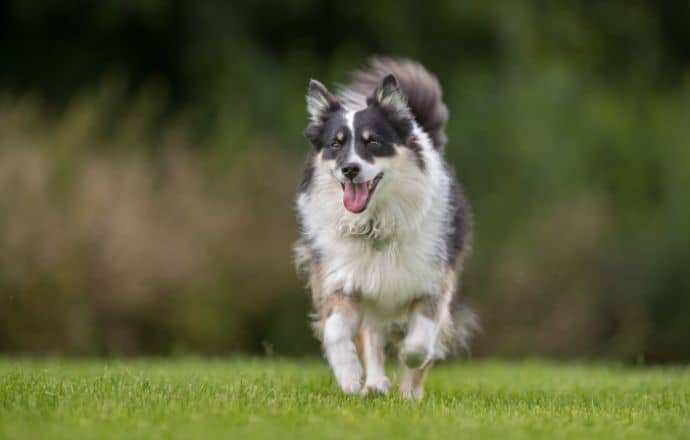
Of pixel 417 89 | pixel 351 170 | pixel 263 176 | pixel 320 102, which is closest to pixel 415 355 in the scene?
pixel 351 170

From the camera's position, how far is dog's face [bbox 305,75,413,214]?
789 cm

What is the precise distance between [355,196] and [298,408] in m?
1.66

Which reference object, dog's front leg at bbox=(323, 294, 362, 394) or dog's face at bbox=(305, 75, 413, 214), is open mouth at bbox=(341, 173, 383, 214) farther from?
dog's front leg at bbox=(323, 294, 362, 394)

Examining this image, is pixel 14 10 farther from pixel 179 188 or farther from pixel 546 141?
pixel 546 141

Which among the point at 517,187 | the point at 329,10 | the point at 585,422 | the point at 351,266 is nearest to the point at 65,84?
the point at 329,10

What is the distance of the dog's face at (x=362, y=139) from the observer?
7895 mm

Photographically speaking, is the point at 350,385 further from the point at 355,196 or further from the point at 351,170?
the point at 351,170

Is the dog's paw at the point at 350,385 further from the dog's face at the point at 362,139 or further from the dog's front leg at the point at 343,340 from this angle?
the dog's face at the point at 362,139

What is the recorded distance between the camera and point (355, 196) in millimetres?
7988

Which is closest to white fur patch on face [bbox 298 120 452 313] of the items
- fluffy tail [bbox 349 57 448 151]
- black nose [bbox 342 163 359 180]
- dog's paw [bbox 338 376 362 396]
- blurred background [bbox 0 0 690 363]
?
black nose [bbox 342 163 359 180]

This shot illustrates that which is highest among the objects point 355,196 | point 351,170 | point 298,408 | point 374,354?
point 351,170

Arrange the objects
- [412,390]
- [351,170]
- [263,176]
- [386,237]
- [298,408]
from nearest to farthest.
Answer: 1. [298,408]
2. [351,170]
3. [386,237]
4. [412,390]
5. [263,176]

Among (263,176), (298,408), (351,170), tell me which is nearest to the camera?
(298,408)

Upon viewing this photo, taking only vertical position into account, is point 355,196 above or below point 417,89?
below
